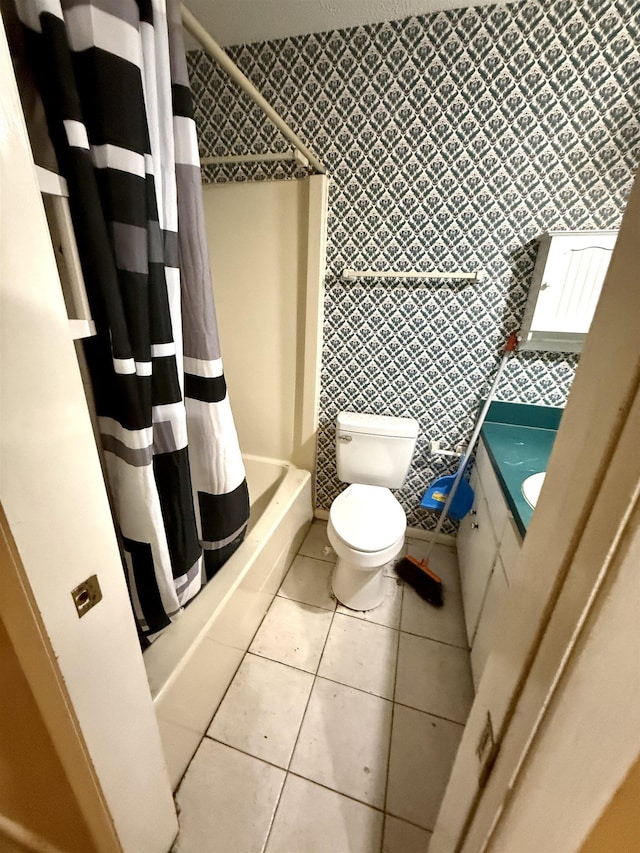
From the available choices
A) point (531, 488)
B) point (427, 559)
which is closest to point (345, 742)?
point (427, 559)

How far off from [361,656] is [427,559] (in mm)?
627

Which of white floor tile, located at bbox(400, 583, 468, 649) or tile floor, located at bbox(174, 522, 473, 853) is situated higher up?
white floor tile, located at bbox(400, 583, 468, 649)

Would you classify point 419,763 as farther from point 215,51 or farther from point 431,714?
point 215,51

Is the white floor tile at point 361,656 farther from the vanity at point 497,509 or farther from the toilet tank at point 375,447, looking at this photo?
the toilet tank at point 375,447

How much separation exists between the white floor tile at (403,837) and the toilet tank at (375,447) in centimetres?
119

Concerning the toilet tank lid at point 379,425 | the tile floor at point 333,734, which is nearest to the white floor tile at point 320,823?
the tile floor at point 333,734

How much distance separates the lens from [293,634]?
1.54 meters

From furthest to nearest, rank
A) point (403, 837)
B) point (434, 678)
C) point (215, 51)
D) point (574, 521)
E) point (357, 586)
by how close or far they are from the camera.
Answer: point (357, 586) → point (434, 678) → point (403, 837) → point (215, 51) → point (574, 521)

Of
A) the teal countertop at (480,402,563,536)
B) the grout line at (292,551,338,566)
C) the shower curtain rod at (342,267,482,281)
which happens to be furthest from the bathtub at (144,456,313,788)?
the shower curtain rod at (342,267,482,281)

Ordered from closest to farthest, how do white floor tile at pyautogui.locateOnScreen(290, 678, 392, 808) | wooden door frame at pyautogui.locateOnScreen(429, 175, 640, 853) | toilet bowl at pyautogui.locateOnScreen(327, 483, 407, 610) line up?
wooden door frame at pyautogui.locateOnScreen(429, 175, 640, 853)
white floor tile at pyautogui.locateOnScreen(290, 678, 392, 808)
toilet bowl at pyautogui.locateOnScreen(327, 483, 407, 610)

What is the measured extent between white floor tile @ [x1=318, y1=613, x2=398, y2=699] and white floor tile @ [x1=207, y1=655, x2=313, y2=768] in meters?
0.12

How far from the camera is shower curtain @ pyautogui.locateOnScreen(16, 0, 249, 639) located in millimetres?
577

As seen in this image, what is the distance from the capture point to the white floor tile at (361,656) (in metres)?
1.37

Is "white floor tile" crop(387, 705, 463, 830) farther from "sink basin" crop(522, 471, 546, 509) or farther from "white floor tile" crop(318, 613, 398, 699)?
"sink basin" crop(522, 471, 546, 509)
